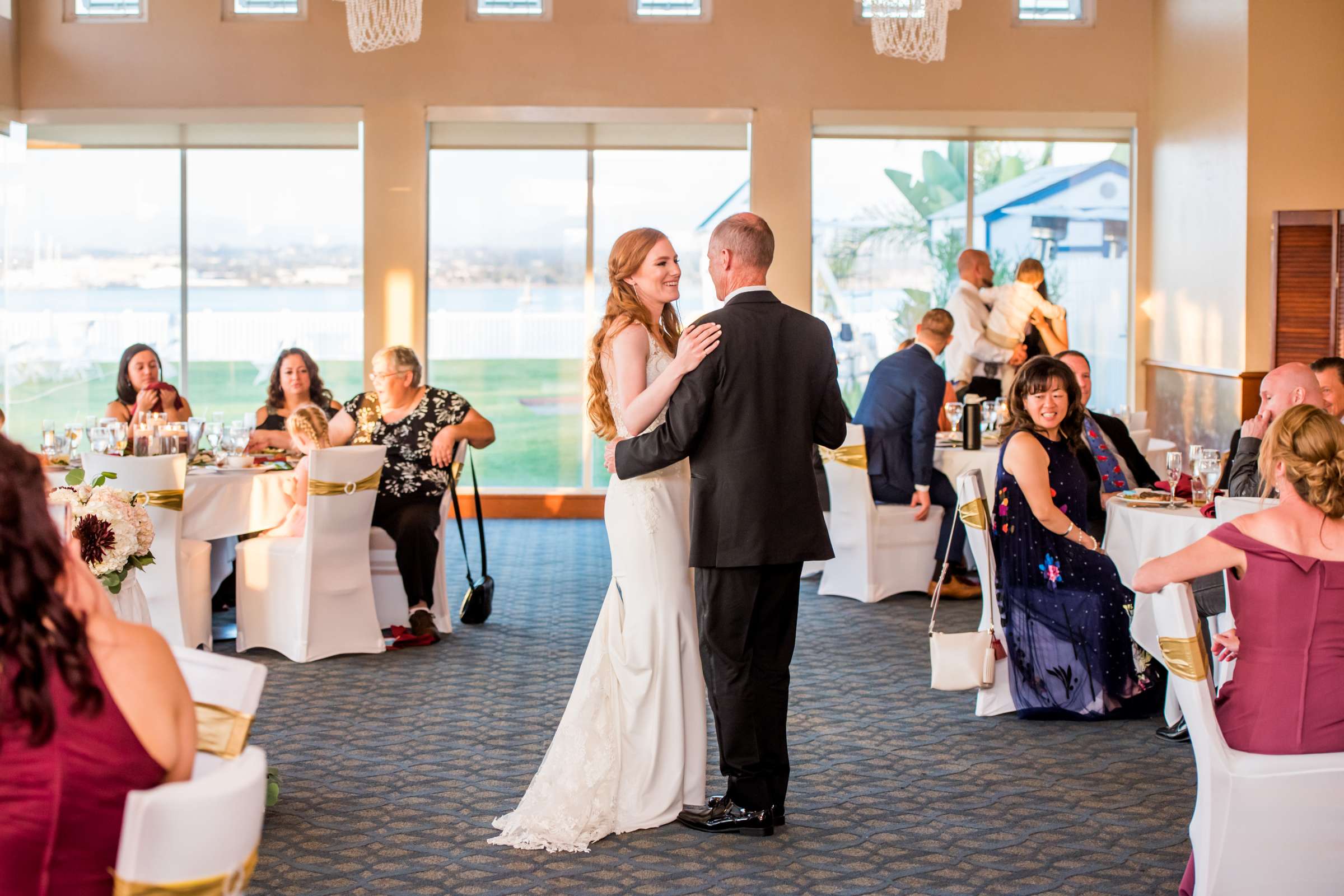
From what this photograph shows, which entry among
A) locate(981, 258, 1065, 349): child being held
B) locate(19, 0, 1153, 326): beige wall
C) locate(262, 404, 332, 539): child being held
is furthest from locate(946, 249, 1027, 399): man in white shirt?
locate(262, 404, 332, 539): child being held

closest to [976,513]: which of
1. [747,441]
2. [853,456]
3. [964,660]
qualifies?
[964,660]

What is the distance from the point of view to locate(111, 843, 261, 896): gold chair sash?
169 cm

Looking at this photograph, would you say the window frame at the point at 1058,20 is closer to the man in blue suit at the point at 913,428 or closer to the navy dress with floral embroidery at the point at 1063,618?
the man in blue suit at the point at 913,428

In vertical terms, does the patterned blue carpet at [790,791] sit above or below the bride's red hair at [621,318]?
below

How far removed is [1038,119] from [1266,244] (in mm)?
2593

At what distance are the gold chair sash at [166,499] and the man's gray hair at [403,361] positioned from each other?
4.18 ft

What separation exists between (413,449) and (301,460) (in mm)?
551

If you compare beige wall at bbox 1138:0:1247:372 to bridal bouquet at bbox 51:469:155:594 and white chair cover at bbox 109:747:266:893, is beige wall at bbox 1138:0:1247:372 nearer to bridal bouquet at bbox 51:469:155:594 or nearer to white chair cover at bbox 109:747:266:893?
bridal bouquet at bbox 51:469:155:594

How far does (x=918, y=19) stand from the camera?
7875mm

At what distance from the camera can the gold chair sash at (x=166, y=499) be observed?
5.79 m

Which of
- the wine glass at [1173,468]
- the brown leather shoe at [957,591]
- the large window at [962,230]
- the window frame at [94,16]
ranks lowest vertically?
the brown leather shoe at [957,591]

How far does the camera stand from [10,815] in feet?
5.59

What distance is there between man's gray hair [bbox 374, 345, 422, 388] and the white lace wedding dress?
3.05 metres

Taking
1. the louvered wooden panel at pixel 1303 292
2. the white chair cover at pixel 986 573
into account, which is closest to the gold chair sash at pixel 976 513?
the white chair cover at pixel 986 573
